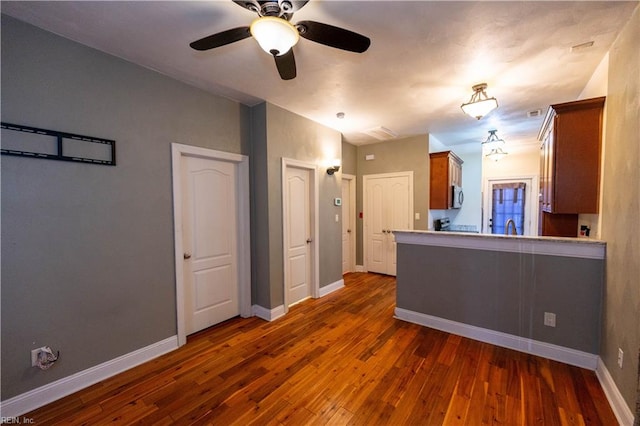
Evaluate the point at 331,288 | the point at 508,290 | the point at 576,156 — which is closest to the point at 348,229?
the point at 331,288

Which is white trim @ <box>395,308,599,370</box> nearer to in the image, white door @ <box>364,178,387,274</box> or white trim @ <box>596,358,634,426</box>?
white trim @ <box>596,358,634,426</box>

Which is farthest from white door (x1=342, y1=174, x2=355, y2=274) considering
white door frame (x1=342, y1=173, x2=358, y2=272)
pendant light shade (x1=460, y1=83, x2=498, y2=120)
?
pendant light shade (x1=460, y1=83, x2=498, y2=120)

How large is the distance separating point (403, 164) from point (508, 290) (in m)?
2.93

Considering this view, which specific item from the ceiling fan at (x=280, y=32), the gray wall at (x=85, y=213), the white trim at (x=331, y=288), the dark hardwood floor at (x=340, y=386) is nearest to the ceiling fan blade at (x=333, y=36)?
the ceiling fan at (x=280, y=32)

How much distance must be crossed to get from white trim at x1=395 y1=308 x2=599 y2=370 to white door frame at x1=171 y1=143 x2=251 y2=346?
2.03m

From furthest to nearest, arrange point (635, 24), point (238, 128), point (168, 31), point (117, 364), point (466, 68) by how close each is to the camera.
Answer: point (238, 128)
point (466, 68)
point (117, 364)
point (168, 31)
point (635, 24)

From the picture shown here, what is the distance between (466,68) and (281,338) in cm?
334

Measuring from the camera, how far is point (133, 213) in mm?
2377

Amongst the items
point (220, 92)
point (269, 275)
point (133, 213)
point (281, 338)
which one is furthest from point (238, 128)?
point (281, 338)

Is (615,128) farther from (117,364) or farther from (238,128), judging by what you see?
(117,364)

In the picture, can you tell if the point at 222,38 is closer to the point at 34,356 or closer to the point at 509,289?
the point at 34,356

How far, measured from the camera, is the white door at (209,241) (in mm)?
2912

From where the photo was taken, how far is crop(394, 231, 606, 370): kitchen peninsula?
7.52 ft

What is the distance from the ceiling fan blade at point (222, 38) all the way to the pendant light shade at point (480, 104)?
2273mm
